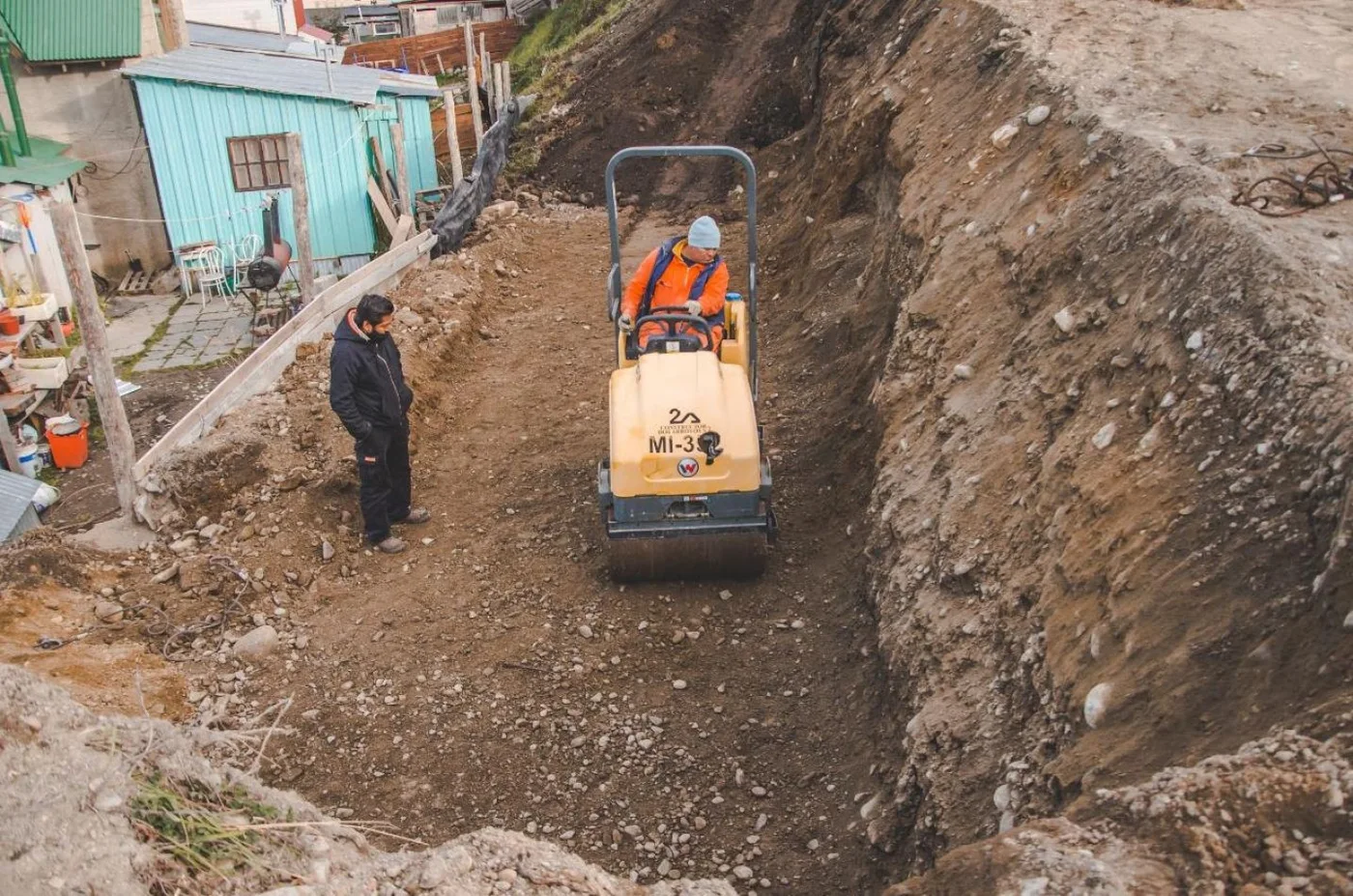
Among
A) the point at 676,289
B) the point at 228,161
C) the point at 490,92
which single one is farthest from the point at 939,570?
the point at 490,92

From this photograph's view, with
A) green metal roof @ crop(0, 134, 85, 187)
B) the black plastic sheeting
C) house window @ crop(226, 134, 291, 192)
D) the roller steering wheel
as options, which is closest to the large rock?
the roller steering wheel

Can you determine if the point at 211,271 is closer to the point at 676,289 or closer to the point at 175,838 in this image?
the point at 676,289

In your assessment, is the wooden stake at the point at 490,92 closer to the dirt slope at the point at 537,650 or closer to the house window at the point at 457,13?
the dirt slope at the point at 537,650

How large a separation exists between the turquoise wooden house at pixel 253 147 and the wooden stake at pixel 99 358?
8087 millimetres

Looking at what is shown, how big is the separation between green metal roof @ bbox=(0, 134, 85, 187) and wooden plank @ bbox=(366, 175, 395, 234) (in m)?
4.01

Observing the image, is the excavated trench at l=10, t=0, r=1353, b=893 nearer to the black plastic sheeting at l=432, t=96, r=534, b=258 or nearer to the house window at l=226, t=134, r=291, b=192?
the black plastic sheeting at l=432, t=96, r=534, b=258

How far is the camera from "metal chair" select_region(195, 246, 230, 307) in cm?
1591

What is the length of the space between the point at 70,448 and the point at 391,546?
18.0ft

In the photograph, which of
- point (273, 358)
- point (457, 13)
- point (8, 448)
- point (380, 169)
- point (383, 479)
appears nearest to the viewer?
point (383, 479)

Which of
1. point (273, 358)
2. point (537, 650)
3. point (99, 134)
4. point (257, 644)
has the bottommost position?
point (257, 644)

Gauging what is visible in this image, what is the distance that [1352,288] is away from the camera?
4.27 m

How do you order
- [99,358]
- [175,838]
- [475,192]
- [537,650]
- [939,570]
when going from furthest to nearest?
[475,192] < [99,358] < [537,650] < [939,570] < [175,838]

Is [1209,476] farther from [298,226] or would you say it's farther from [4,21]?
[4,21]

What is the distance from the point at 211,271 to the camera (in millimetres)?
→ 16109
